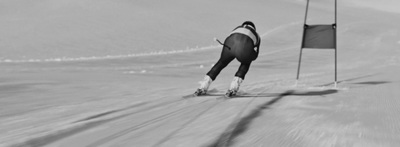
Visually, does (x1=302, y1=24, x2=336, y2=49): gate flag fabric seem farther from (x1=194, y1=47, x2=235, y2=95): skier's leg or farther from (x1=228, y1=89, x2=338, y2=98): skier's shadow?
(x1=194, y1=47, x2=235, y2=95): skier's leg

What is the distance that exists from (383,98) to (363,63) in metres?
11.1

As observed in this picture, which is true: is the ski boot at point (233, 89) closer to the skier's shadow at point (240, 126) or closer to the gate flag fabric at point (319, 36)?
the skier's shadow at point (240, 126)

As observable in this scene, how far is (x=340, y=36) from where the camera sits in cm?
2862

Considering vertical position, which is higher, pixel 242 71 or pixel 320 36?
pixel 320 36

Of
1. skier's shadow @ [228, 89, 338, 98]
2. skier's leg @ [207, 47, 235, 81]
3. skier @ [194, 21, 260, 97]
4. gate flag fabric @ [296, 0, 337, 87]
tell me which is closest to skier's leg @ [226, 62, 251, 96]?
skier @ [194, 21, 260, 97]

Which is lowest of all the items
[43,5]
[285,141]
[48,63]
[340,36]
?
[285,141]

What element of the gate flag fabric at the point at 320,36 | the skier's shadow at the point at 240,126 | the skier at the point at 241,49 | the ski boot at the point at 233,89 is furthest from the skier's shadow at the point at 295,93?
the gate flag fabric at the point at 320,36

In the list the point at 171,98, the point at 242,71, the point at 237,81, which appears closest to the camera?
the point at 171,98

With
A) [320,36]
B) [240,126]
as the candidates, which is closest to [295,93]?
[320,36]

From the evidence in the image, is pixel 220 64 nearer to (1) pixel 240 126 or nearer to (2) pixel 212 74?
(2) pixel 212 74

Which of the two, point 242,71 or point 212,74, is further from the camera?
point 212,74

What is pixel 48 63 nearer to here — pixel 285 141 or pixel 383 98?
pixel 383 98

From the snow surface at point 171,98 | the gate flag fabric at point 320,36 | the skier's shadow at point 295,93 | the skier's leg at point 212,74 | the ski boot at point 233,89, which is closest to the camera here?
the snow surface at point 171,98

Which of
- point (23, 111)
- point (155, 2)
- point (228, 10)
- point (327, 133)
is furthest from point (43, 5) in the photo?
point (327, 133)
